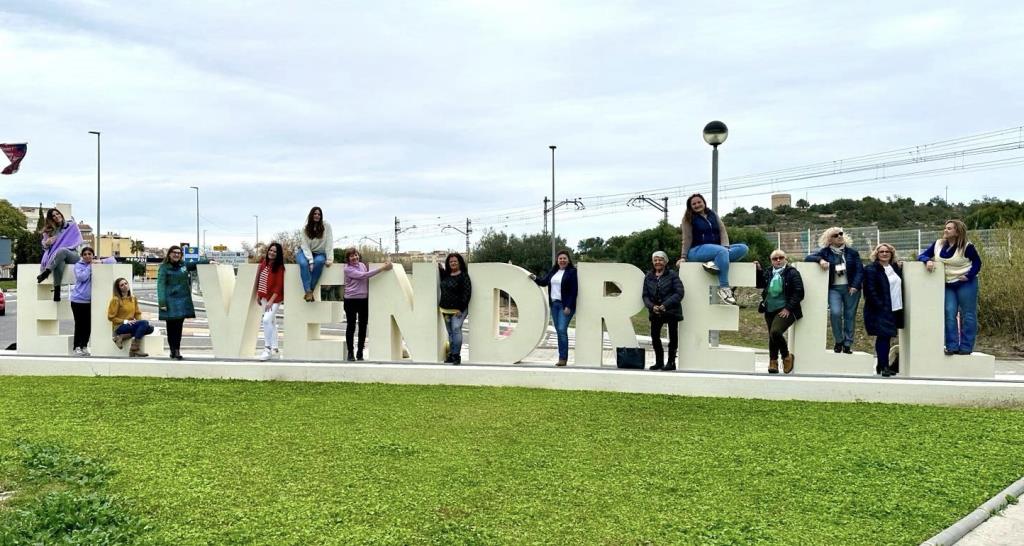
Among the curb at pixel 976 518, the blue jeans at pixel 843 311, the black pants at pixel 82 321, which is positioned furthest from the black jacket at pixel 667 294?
the black pants at pixel 82 321

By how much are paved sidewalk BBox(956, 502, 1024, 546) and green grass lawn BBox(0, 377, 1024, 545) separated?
0.16m

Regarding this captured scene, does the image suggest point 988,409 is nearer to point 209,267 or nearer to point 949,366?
point 949,366

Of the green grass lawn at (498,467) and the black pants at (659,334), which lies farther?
the black pants at (659,334)

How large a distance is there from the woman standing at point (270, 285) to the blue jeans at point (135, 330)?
73.6 inches

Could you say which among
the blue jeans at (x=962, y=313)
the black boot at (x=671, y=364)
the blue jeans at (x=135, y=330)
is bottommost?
the black boot at (x=671, y=364)

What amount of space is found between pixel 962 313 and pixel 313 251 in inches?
328

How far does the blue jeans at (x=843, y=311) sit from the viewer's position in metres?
8.51

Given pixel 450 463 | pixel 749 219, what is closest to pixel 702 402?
pixel 450 463

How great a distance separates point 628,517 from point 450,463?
1613 millimetres

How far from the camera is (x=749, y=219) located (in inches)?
2862

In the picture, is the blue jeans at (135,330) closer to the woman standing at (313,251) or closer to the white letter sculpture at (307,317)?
the white letter sculpture at (307,317)

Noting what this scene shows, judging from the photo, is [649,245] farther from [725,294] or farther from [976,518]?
[976,518]

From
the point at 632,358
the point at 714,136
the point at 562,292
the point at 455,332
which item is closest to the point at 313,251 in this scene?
the point at 455,332

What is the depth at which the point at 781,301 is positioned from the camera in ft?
27.9
